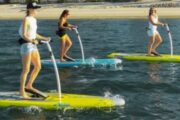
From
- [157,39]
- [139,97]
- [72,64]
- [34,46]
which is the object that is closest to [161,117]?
[139,97]

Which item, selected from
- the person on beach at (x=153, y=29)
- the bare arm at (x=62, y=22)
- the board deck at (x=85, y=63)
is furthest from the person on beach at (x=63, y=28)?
the person on beach at (x=153, y=29)

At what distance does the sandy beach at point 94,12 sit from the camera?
204 ft

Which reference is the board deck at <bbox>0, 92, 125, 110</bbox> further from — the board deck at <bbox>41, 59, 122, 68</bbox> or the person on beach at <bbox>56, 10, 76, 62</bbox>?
the board deck at <bbox>41, 59, 122, 68</bbox>

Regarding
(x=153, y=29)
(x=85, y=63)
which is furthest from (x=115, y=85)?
(x=153, y=29)

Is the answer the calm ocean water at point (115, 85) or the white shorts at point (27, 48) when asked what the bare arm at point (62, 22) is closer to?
the calm ocean water at point (115, 85)

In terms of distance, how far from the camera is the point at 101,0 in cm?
8356

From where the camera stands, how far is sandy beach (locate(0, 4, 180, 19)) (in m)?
62.1

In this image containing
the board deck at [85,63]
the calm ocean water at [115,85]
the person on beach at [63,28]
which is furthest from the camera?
the board deck at [85,63]

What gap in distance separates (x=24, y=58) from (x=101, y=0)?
70.3 m

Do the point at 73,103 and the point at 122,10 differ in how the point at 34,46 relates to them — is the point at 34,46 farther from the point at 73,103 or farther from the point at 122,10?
the point at 122,10

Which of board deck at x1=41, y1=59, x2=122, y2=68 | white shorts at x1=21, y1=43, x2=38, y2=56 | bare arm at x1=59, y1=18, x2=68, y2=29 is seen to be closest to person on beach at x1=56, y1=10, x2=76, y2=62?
bare arm at x1=59, y1=18, x2=68, y2=29

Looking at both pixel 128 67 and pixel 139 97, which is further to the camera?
pixel 128 67

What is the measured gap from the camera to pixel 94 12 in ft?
217

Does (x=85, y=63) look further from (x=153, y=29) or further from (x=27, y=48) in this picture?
(x=27, y=48)
